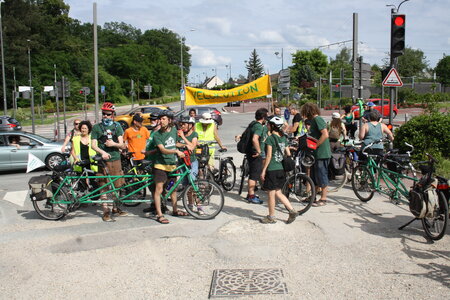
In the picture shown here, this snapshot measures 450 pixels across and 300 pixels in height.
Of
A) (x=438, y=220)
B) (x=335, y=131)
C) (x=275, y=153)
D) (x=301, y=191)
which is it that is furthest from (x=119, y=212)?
(x=438, y=220)

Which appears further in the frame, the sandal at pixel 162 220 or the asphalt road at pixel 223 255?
the sandal at pixel 162 220

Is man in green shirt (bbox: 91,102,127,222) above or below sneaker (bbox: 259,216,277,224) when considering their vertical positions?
above

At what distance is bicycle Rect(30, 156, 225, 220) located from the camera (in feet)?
24.4

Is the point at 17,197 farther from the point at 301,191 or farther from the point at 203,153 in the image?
the point at 301,191

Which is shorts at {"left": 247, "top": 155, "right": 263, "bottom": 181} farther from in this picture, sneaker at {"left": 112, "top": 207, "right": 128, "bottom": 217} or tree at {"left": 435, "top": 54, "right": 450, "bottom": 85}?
tree at {"left": 435, "top": 54, "right": 450, "bottom": 85}

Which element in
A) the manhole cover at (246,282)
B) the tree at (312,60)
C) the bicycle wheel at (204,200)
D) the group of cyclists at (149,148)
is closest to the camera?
the manhole cover at (246,282)

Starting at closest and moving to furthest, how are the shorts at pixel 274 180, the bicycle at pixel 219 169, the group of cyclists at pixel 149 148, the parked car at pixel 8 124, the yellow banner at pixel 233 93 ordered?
the shorts at pixel 274 180 < the group of cyclists at pixel 149 148 < the bicycle at pixel 219 169 < the yellow banner at pixel 233 93 < the parked car at pixel 8 124

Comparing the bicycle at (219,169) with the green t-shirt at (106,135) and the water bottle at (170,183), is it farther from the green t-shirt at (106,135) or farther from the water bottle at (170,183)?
the green t-shirt at (106,135)

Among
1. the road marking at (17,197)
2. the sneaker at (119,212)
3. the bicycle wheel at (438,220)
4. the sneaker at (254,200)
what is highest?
the bicycle wheel at (438,220)

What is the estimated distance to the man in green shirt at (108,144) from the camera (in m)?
7.45

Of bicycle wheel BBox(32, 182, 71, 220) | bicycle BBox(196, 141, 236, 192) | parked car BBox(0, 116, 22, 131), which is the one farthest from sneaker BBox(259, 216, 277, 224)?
parked car BBox(0, 116, 22, 131)

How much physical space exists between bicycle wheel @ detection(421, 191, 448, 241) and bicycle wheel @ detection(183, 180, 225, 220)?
3039 mm

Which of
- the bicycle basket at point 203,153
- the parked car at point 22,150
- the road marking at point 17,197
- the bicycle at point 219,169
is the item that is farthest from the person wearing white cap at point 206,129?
the parked car at point 22,150

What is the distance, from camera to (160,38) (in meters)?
134
